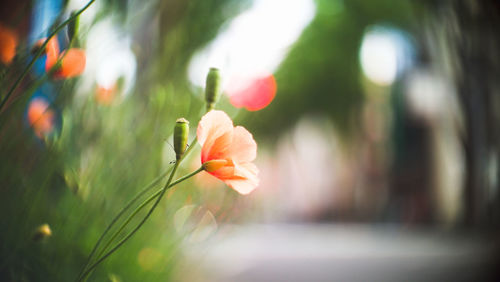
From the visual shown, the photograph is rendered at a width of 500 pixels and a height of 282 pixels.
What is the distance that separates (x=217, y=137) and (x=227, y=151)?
1 centimetres

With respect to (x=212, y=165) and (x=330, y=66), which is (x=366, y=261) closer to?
(x=212, y=165)

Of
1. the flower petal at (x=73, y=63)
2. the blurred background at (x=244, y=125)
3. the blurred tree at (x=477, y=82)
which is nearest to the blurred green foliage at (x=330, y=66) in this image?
the blurred background at (x=244, y=125)

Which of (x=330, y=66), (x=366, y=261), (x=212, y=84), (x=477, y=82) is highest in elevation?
(x=330, y=66)

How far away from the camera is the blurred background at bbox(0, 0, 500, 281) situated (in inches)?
16.0

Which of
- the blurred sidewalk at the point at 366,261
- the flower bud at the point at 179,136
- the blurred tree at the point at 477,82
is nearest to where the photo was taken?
the flower bud at the point at 179,136

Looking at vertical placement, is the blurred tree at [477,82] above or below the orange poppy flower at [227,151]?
above

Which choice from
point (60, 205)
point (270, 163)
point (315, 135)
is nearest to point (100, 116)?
point (60, 205)

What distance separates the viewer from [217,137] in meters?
0.29

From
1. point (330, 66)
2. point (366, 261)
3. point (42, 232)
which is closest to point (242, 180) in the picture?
point (42, 232)

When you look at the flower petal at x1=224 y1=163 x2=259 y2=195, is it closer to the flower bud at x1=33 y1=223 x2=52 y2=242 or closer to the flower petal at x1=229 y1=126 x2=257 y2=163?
the flower petal at x1=229 y1=126 x2=257 y2=163

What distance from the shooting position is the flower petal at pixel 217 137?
287 millimetres

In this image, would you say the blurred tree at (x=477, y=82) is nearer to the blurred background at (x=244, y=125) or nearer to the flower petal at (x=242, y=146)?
the blurred background at (x=244, y=125)

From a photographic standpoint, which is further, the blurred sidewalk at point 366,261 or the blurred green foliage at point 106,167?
the blurred sidewalk at point 366,261

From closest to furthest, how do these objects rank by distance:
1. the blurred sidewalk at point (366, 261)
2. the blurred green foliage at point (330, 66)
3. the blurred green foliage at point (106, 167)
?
the blurred green foliage at point (106, 167) → the blurred sidewalk at point (366, 261) → the blurred green foliage at point (330, 66)
